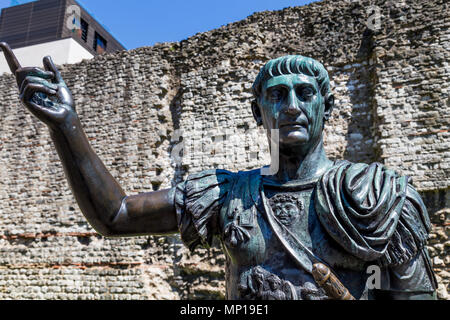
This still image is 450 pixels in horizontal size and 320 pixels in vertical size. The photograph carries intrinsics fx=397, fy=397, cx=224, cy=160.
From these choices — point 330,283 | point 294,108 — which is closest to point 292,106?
point 294,108

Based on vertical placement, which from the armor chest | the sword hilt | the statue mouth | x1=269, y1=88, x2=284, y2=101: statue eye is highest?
x1=269, y1=88, x2=284, y2=101: statue eye

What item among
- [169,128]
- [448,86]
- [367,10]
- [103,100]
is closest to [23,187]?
[103,100]

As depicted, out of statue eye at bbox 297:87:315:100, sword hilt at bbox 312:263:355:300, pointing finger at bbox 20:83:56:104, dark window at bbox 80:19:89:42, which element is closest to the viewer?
sword hilt at bbox 312:263:355:300

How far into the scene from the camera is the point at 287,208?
1509 millimetres

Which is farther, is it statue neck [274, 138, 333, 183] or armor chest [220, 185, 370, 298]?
statue neck [274, 138, 333, 183]

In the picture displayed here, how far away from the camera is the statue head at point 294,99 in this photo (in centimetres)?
154

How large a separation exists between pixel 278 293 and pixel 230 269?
0.88ft

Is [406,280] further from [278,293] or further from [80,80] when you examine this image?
[80,80]

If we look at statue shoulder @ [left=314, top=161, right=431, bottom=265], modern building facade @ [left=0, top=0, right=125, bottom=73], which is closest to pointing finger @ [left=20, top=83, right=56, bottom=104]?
statue shoulder @ [left=314, top=161, right=431, bottom=265]

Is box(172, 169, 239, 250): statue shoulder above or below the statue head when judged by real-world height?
below

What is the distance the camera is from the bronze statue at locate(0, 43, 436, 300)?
1378mm

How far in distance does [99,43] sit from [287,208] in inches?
916

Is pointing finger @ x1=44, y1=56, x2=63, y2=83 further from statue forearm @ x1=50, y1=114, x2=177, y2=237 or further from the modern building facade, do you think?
the modern building facade

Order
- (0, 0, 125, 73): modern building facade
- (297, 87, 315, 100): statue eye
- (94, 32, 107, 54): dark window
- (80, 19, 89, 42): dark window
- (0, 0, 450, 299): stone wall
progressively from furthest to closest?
1. (94, 32, 107, 54): dark window
2. (80, 19, 89, 42): dark window
3. (0, 0, 125, 73): modern building facade
4. (0, 0, 450, 299): stone wall
5. (297, 87, 315, 100): statue eye
